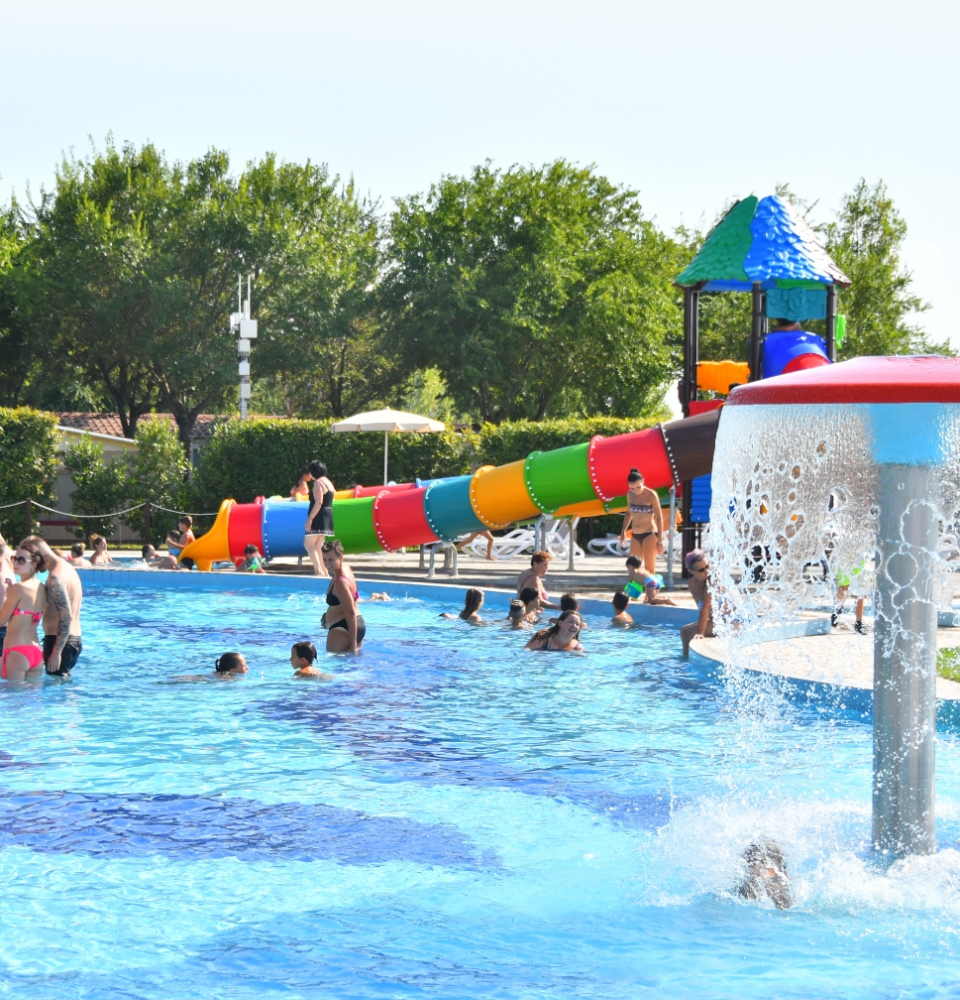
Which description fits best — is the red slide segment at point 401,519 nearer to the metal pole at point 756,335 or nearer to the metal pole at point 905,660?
the metal pole at point 756,335

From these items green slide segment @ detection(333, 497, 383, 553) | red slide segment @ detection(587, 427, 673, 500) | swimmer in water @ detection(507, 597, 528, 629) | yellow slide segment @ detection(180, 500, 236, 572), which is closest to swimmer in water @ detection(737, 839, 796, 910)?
swimmer in water @ detection(507, 597, 528, 629)

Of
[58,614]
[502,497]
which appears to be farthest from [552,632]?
[502,497]

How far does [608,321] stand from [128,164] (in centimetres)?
1726

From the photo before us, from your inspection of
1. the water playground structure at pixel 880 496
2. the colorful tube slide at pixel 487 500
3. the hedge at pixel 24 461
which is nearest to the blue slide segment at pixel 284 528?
the colorful tube slide at pixel 487 500

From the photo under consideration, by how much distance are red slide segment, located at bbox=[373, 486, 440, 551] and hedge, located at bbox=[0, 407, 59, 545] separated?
9.12m

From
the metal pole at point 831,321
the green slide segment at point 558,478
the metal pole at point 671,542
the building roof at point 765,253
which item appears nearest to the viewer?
the metal pole at point 671,542

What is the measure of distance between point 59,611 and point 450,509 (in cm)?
868

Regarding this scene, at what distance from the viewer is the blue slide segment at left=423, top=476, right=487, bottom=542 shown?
18062 mm

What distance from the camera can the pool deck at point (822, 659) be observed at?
9.07 metres

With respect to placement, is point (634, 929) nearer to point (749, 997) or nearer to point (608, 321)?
point (749, 997)

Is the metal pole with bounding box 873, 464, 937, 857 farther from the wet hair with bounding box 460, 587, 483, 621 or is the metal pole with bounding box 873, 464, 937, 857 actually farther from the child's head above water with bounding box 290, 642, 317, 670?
the wet hair with bounding box 460, 587, 483, 621

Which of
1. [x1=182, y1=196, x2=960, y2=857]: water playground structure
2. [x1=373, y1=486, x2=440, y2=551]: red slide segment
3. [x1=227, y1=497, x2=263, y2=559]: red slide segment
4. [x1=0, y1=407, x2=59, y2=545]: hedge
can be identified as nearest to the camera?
[x1=182, y1=196, x2=960, y2=857]: water playground structure

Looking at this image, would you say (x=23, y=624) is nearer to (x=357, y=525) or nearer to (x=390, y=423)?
(x=357, y=525)

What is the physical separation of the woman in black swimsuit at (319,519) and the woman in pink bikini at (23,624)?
7.34 m
